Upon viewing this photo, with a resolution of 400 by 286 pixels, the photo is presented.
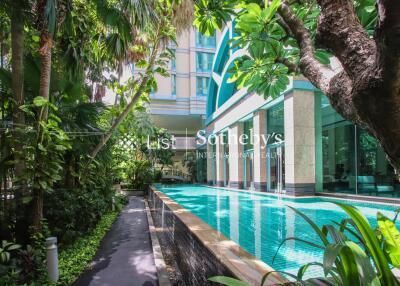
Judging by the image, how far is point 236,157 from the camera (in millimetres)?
17812

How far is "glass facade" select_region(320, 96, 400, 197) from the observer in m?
9.46

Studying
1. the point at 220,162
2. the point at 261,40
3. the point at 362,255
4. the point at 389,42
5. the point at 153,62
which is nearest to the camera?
the point at 389,42

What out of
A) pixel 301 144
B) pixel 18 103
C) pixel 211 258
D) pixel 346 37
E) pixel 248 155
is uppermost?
pixel 18 103

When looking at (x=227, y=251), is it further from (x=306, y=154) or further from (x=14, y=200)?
(x=306, y=154)

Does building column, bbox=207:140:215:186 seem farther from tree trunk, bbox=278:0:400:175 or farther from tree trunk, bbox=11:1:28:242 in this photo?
tree trunk, bbox=278:0:400:175

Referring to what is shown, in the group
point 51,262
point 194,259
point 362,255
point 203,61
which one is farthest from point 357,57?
point 203,61

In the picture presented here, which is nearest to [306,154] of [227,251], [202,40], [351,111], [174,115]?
[227,251]

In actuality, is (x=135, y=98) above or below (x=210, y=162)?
above

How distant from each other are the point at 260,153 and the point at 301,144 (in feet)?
10.5

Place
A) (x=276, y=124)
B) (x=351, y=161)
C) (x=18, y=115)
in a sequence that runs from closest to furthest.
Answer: (x=18, y=115)
(x=351, y=161)
(x=276, y=124)

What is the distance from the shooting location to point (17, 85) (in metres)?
4.77

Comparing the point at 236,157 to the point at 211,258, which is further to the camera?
the point at 236,157

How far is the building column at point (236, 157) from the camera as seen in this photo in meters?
17.7

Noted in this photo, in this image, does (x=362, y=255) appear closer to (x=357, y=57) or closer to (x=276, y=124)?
(x=357, y=57)
